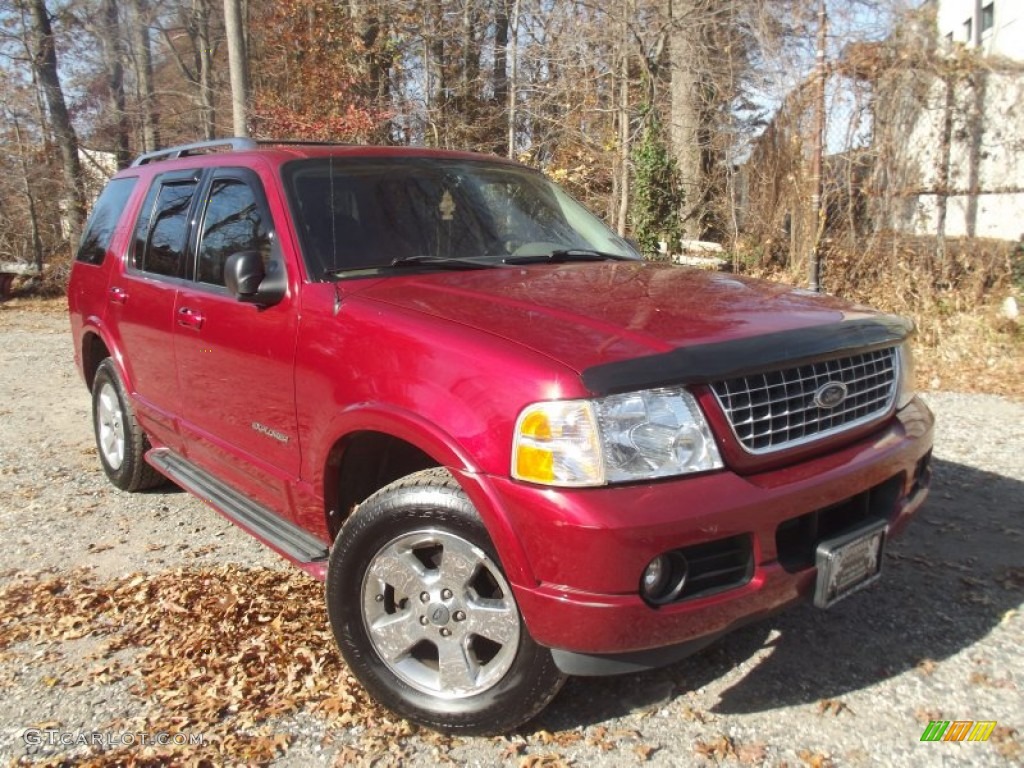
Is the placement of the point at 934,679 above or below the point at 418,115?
below

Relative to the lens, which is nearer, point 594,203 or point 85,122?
point 594,203

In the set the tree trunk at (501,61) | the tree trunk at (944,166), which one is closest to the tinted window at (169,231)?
the tree trunk at (944,166)

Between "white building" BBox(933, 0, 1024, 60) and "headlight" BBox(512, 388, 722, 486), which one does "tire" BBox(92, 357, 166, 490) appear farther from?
"white building" BBox(933, 0, 1024, 60)

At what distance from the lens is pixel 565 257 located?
11.9 feet

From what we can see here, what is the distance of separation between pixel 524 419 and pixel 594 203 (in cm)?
1106

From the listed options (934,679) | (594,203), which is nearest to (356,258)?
(934,679)

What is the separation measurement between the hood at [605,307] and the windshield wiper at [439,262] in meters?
0.07

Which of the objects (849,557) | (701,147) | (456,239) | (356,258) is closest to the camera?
(849,557)

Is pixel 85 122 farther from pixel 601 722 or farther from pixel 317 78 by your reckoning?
pixel 601 722

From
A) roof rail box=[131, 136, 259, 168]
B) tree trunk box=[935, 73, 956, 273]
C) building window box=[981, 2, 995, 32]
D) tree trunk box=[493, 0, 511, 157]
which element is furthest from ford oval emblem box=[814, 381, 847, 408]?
building window box=[981, 2, 995, 32]

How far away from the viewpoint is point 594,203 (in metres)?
12.8

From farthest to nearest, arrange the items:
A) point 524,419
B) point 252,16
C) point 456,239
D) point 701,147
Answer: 1. point 252,16
2. point 701,147
3. point 456,239
4. point 524,419

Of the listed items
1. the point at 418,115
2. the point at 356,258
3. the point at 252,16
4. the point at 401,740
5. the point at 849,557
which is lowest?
the point at 401,740

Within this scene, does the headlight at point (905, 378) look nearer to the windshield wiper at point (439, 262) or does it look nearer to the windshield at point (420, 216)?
the windshield at point (420, 216)
